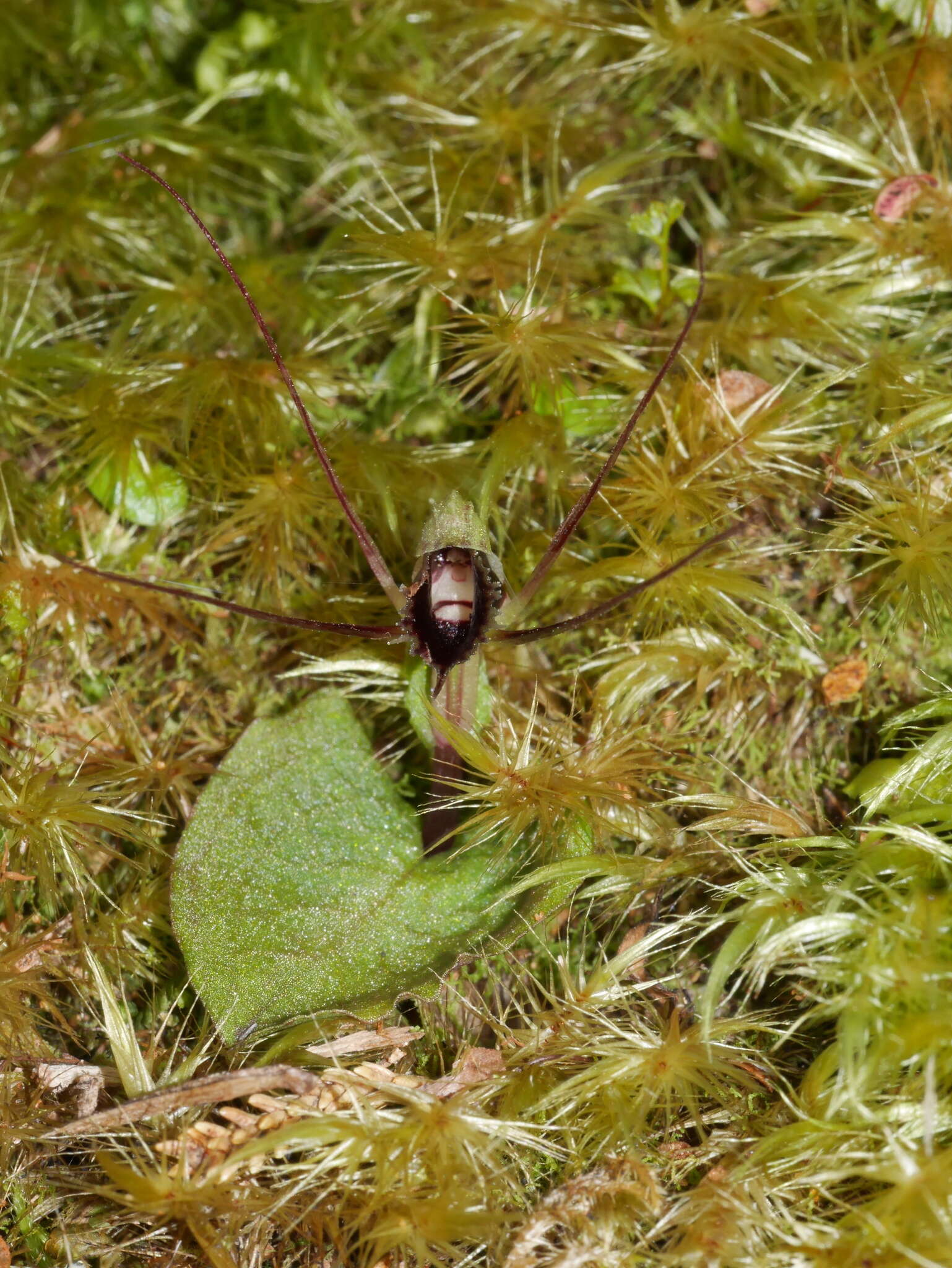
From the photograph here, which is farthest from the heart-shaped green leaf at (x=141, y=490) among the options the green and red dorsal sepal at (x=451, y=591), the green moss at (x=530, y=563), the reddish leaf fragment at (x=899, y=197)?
the reddish leaf fragment at (x=899, y=197)

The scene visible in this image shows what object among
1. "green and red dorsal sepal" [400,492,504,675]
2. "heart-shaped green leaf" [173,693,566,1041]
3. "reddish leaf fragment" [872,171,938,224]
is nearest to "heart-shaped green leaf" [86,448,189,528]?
"heart-shaped green leaf" [173,693,566,1041]

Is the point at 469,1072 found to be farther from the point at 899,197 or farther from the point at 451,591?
the point at 899,197

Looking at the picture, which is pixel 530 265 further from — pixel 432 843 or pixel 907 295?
pixel 432 843

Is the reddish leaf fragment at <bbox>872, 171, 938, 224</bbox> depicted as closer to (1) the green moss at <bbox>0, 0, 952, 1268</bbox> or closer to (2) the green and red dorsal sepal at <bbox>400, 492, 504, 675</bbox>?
(1) the green moss at <bbox>0, 0, 952, 1268</bbox>

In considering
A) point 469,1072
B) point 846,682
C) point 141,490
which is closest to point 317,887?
point 469,1072

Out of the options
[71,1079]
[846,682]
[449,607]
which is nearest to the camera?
[449,607]

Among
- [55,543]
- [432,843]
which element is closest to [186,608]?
[55,543]
